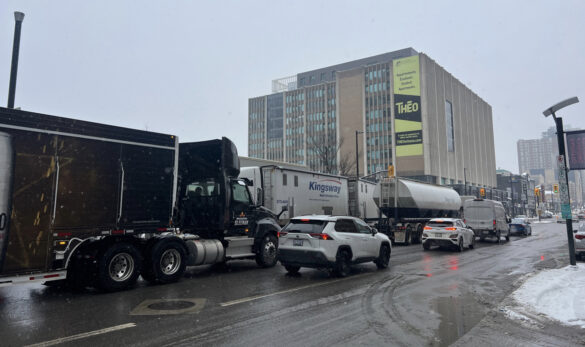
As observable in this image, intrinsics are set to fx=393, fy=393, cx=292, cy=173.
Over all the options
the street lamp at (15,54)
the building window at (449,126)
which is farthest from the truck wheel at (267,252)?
the building window at (449,126)

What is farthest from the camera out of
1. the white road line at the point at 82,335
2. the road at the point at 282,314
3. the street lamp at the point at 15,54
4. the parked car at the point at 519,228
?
the parked car at the point at 519,228

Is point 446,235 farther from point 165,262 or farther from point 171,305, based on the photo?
point 171,305

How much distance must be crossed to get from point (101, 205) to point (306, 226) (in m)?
5.04

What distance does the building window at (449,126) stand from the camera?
10235cm

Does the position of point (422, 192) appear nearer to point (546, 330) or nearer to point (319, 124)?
point (546, 330)

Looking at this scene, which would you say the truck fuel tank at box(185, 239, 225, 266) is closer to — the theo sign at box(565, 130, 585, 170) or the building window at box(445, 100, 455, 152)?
the theo sign at box(565, 130, 585, 170)

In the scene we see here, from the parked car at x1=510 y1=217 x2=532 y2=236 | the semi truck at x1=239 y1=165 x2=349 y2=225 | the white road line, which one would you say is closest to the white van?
the parked car at x1=510 y1=217 x2=532 y2=236

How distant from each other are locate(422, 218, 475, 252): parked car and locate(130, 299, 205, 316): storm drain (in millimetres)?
13778

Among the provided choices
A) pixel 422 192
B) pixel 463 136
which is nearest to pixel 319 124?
pixel 463 136

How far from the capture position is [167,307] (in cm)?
722

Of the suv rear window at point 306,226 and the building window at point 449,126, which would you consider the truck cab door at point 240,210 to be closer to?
the suv rear window at point 306,226

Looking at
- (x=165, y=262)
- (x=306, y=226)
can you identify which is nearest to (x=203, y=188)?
(x=165, y=262)

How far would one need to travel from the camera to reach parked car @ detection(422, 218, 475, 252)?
1820 centimetres

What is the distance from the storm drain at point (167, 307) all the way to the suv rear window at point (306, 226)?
3575 mm
